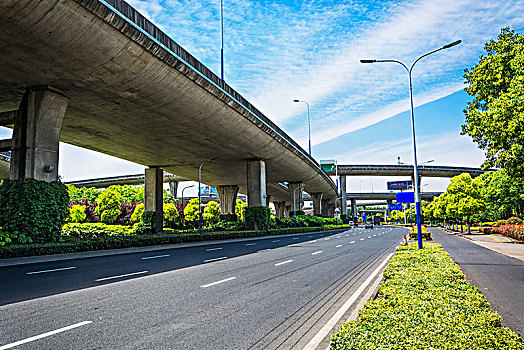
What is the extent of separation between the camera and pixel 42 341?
5613 millimetres

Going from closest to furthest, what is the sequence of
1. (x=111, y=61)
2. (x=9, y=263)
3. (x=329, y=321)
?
1. (x=329, y=321)
2. (x=9, y=263)
3. (x=111, y=61)

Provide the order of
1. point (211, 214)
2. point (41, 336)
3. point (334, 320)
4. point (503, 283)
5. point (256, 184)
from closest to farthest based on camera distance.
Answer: point (41, 336), point (334, 320), point (503, 283), point (256, 184), point (211, 214)

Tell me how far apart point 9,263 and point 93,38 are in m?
10.0

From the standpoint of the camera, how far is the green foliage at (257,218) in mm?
42719

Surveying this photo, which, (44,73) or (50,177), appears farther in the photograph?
(50,177)

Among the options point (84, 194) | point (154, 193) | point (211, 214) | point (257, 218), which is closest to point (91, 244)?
point (257, 218)

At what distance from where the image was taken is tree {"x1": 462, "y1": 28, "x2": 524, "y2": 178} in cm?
1540

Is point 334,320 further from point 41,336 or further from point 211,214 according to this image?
point 211,214

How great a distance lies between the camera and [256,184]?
44.0 meters

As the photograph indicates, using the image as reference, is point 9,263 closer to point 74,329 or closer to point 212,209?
point 74,329

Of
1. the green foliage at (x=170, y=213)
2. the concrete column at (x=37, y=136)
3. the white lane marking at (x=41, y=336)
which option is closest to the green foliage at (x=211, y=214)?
Answer: the green foliage at (x=170, y=213)

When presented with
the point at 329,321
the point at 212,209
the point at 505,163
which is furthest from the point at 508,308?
the point at 212,209

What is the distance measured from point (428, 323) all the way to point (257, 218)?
125 feet

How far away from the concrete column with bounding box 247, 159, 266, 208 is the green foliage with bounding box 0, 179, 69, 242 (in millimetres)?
24867
